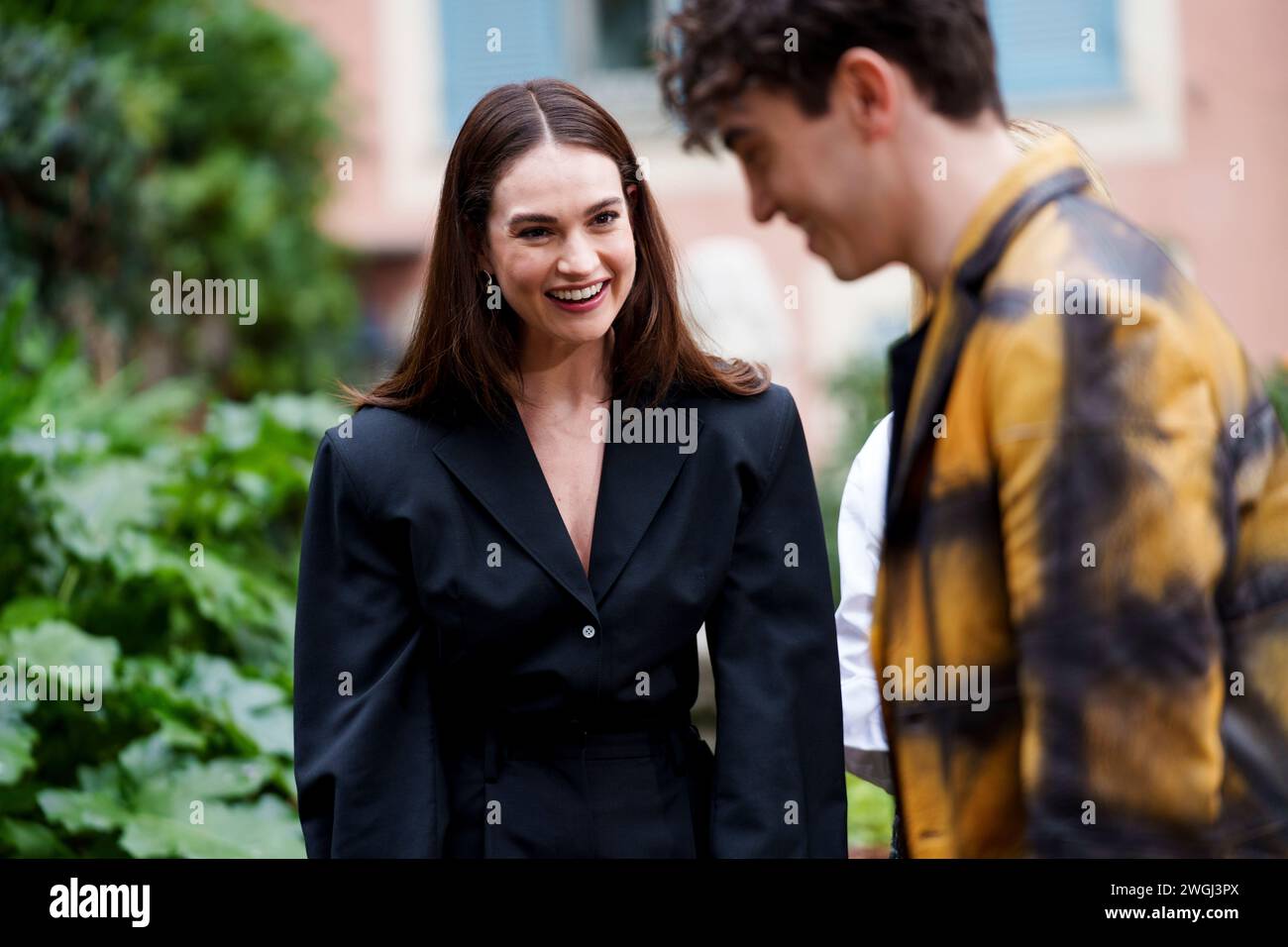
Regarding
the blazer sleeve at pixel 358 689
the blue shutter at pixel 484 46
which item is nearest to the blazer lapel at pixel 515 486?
the blazer sleeve at pixel 358 689

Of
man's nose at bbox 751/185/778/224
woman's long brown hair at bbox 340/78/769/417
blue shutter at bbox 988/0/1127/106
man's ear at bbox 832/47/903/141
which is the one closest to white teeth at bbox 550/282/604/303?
woman's long brown hair at bbox 340/78/769/417

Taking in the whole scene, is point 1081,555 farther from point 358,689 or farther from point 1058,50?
point 1058,50

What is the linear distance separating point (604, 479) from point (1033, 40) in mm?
7065

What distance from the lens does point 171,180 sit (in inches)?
274

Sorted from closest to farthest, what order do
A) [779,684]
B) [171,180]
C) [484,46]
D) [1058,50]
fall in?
[779,684] < [171,180] < [1058,50] < [484,46]

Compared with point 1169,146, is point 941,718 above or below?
below

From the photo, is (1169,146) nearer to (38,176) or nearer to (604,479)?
(38,176)

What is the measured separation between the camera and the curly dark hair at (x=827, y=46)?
151cm

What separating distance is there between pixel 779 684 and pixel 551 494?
423 mm

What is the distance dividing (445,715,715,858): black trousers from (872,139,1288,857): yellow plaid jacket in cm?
59

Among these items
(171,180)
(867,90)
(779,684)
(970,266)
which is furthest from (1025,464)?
(171,180)

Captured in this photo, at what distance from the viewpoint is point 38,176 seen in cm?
618
